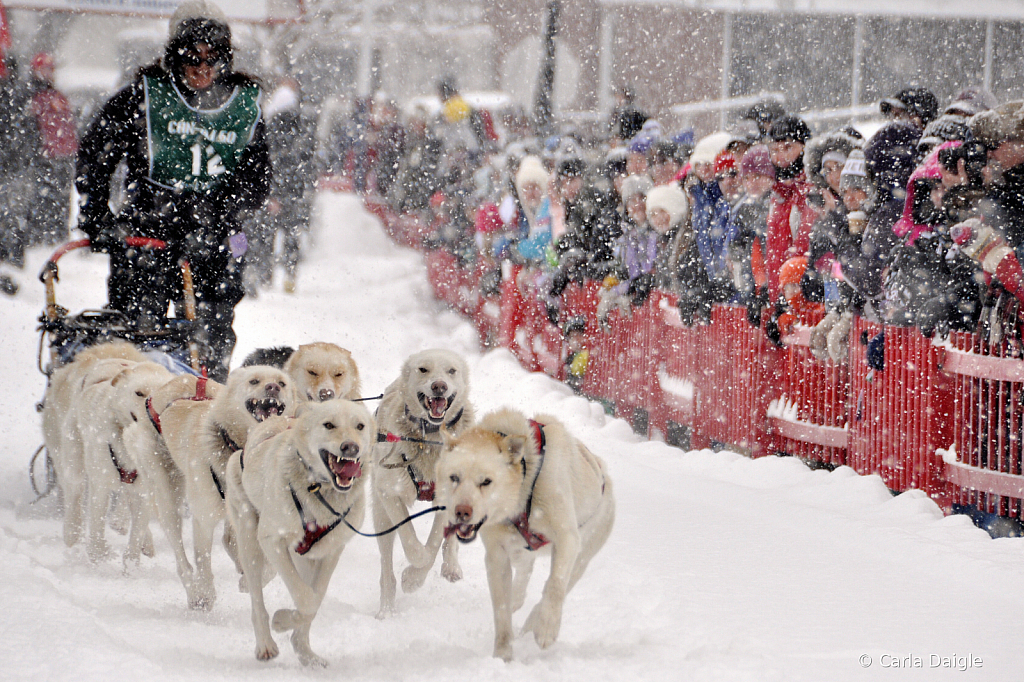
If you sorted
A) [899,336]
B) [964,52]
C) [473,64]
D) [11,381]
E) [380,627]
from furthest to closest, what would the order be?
[473,64]
[964,52]
[11,381]
[899,336]
[380,627]

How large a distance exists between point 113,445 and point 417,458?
145cm

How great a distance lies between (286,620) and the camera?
10.8 feet

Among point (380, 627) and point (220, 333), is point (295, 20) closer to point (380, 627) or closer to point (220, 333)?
point (220, 333)

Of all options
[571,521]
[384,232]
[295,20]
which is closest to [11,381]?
[571,521]

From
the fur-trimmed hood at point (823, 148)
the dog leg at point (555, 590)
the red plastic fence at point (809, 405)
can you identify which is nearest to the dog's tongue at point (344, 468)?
the dog leg at point (555, 590)

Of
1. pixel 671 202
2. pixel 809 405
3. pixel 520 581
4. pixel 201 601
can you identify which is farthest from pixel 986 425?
pixel 201 601

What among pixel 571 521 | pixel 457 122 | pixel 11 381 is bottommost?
pixel 11 381

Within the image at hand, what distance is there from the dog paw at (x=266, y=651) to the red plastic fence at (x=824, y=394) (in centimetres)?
316

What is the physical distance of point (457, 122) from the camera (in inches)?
599

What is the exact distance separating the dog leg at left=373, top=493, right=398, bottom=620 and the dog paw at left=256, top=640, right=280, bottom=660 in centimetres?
61

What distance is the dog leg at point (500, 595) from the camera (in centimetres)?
325

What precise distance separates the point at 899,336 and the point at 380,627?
119 inches

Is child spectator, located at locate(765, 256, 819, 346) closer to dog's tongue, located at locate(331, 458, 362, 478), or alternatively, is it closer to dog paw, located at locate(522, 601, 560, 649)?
dog paw, located at locate(522, 601, 560, 649)

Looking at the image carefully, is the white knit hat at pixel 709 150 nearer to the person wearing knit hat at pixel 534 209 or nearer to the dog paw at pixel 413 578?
the person wearing knit hat at pixel 534 209
